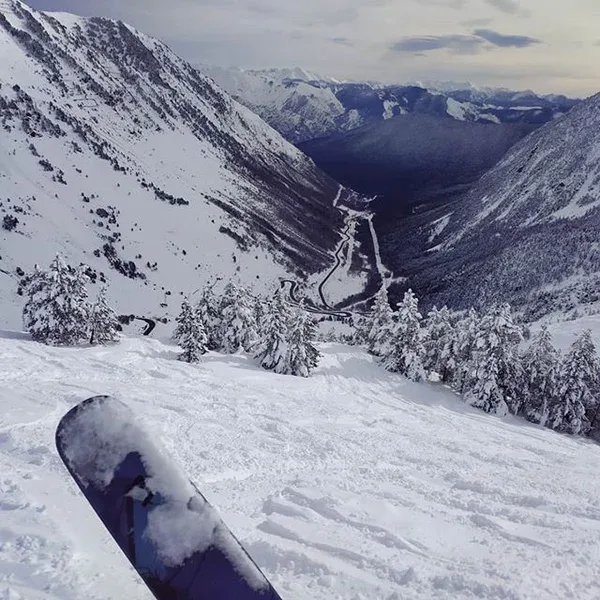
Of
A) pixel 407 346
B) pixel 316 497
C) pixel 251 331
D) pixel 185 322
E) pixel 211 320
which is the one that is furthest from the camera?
pixel 211 320

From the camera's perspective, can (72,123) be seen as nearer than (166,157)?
Yes

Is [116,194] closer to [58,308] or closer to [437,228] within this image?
[58,308]

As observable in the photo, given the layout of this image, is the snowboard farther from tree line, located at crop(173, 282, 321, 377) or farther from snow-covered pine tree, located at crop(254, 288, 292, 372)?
snow-covered pine tree, located at crop(254, 288, 292, 372)

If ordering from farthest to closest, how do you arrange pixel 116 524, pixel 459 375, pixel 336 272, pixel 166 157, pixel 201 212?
1. pixel 166 157
2. pixel 336 272
3. pixel 201 212
4. pixel 459 375
5. pixel 116 524

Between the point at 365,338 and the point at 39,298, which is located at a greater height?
the point at 39,298

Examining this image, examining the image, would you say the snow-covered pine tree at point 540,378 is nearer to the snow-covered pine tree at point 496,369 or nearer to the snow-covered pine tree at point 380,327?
the snow-covered pine tree at point 496,369

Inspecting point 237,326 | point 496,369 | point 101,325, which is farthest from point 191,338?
point 496,369

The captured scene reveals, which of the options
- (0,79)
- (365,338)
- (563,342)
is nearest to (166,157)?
(0,79)

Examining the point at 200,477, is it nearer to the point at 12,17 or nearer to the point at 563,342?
the point at 563,342
